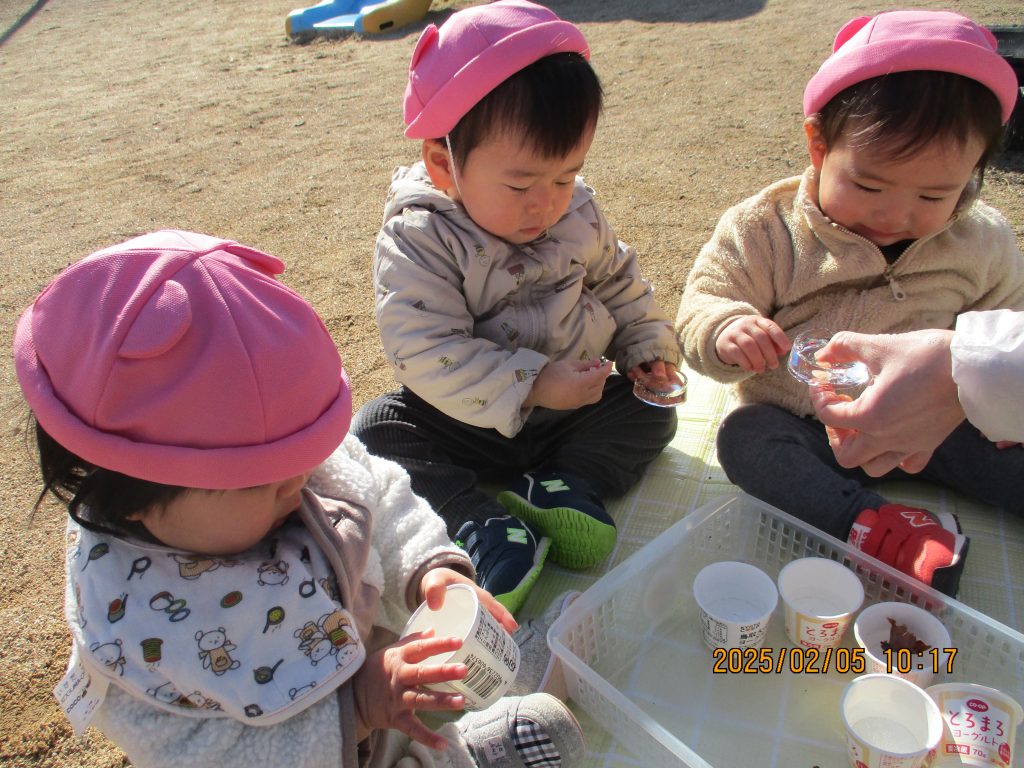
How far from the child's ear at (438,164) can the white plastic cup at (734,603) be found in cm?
94

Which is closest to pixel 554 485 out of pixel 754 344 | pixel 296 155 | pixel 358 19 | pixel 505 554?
pixel 505 554

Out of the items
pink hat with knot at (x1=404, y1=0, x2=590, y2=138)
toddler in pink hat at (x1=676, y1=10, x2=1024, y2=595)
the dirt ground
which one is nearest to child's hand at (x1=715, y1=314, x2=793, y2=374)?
toddler in pink hat at (x1=676, y1=10, x2=1024, y2=595)

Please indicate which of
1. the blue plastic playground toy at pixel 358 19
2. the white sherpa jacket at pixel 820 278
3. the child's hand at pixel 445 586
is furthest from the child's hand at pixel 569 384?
the blue plastic playground toy at pixel 358 19

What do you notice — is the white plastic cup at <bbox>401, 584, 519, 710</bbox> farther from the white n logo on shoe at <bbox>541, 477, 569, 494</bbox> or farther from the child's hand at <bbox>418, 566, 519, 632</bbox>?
the white n logo on shoe at <bbox>541, 477, 569, 494</bbox>

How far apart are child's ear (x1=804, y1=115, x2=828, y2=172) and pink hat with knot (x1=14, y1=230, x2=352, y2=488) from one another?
1.25 m

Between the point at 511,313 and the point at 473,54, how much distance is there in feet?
1.78

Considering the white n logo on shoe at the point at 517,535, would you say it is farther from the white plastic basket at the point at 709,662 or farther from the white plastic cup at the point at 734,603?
the white plastic cup at the point at 734,603

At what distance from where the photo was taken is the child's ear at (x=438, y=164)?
167 cm

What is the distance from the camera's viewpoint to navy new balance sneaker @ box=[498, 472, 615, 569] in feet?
5.49

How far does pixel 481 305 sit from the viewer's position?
1.79 m

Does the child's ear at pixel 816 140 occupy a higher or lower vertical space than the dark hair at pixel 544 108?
lower

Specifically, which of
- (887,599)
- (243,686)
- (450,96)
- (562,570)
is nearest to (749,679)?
(887,599)

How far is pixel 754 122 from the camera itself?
392 cm

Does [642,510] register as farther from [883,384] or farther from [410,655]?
[410,655]
